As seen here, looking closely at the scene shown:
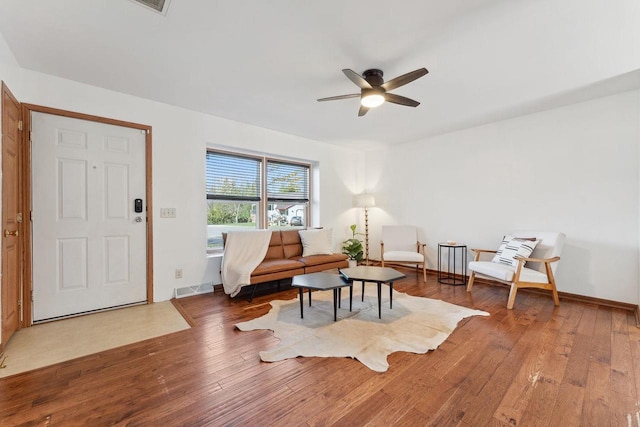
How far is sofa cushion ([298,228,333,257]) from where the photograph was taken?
4.39 m

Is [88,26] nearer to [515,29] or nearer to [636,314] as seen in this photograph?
[515,29]

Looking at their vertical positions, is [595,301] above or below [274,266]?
below

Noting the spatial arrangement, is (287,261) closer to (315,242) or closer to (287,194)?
(315,242)

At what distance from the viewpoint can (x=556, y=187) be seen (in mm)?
3609

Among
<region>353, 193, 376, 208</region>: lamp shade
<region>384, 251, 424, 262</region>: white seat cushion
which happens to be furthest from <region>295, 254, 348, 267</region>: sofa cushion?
<region>353, 193, 376, 208</region>: lamp shade

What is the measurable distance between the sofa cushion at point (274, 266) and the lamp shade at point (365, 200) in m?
2.27

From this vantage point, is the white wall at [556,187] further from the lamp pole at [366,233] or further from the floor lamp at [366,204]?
the lamp pole at [366,233]

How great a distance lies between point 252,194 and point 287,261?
1417 millimetres

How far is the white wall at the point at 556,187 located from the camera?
3.16 m

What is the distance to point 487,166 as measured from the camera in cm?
426

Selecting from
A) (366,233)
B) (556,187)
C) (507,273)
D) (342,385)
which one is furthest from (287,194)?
(556,187)

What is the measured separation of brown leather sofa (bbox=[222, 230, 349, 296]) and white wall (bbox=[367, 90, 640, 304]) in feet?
6.90

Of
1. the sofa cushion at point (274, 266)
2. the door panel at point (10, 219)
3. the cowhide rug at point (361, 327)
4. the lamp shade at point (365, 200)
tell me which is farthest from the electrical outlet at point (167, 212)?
the lamp shade at point (365, 200)

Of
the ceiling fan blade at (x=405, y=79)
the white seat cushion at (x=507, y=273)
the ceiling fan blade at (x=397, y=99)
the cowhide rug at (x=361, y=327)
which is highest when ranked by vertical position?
the ceiling fan blade at (x=405, y=79)
